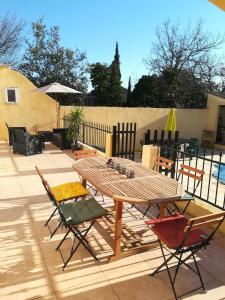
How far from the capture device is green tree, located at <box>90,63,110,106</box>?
54.6 ft

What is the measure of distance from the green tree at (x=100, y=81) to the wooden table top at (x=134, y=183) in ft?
43.0

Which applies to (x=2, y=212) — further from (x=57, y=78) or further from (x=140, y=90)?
(x=140, y=90)

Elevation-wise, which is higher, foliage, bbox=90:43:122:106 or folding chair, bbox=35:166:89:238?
foliage, bbox=90:43:122:106

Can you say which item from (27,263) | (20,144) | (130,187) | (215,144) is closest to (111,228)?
(130,187)

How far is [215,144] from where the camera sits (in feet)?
49.4

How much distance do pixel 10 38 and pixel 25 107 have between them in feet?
32.8

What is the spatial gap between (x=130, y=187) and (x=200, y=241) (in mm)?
993

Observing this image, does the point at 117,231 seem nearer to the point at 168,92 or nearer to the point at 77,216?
the point at 77,216

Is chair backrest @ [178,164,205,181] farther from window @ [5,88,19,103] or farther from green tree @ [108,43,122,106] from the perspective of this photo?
green tree @ [108,43,122,106]

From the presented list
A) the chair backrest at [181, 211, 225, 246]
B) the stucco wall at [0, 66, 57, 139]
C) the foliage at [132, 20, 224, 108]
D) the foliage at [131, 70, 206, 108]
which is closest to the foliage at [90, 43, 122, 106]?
the foliage at [131, 70, 206, 108]

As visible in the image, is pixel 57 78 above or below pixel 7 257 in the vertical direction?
above

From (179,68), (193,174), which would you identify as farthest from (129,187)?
(179,68)

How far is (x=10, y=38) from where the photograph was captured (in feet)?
59.8

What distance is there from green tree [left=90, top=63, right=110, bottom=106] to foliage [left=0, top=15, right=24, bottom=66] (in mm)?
5594
